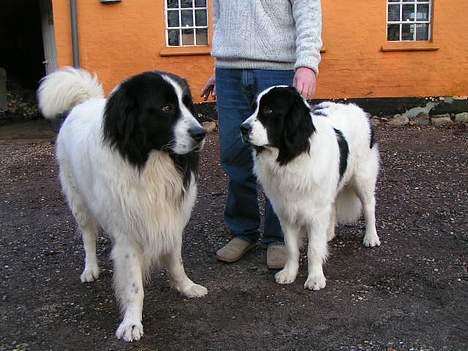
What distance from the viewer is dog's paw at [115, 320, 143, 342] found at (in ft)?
10.6

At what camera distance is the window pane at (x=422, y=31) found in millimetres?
10539

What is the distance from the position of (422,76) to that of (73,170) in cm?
800

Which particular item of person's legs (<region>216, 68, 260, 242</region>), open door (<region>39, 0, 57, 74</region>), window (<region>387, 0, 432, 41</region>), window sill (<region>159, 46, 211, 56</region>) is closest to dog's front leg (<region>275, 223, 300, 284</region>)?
person's legs (<region>216, 68, 260, 242</region>)

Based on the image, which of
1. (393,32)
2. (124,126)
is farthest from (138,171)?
(393,32)

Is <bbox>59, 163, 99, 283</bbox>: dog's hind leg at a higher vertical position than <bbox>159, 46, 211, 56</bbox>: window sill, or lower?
lower

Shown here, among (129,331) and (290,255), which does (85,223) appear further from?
(290,255)

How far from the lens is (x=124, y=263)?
342cm

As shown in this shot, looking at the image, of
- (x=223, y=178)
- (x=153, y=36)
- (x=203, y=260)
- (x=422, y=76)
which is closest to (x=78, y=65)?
(x=153, y=36)

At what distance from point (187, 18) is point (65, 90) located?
6.55m

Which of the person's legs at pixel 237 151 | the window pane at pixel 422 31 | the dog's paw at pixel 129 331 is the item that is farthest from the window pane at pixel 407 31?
the dog's paw at pixel 129 331

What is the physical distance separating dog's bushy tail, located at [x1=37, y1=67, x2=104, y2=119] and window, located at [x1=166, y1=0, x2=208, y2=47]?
622cm

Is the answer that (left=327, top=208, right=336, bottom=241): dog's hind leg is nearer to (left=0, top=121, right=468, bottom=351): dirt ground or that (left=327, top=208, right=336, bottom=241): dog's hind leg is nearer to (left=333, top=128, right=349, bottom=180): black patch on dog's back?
(left=0, top=121, right=468, bottom=351): dirt ground

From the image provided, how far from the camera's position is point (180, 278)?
3.75 metres

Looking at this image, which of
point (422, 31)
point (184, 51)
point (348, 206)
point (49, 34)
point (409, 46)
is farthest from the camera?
point (49, 34)
